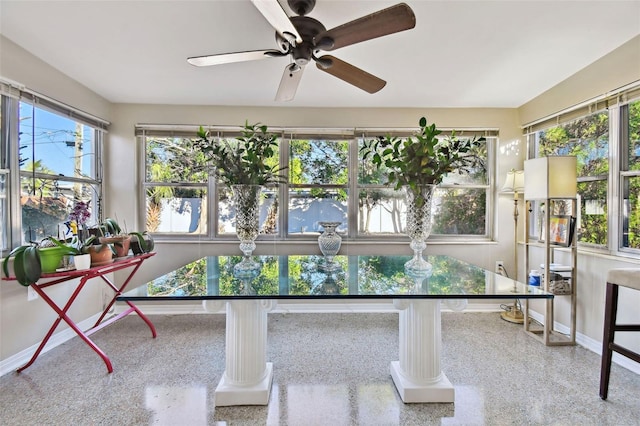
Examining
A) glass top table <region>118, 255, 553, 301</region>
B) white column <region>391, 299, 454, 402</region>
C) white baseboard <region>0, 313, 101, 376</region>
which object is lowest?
white baseboard <region>0, 313, 101, 376</region>

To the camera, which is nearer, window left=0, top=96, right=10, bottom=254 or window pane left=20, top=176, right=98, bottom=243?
window left=0, top=96, right=10, bottom=254

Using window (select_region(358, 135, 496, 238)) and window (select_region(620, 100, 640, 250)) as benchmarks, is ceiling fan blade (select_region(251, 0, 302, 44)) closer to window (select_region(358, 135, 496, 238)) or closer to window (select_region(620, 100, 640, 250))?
window (select_region(358, 135, 496, 238))

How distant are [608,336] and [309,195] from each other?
103 inches

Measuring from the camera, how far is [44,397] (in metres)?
1.74

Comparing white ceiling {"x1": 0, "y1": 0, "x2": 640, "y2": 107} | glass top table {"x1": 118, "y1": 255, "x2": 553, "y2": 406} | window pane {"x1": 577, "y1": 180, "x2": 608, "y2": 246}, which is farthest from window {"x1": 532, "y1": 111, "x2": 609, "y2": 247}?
glass top table {"x1": 118, "y1": 255, "x2": 553, "y2": 406}

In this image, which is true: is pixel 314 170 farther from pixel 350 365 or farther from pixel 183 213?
pixel 350 365

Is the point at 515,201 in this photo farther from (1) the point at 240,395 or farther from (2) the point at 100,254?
(2) the point at 100,254

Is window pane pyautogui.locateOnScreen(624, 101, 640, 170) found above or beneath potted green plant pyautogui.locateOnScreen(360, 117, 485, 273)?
above

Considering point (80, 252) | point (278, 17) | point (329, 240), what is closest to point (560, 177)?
point (329, 240)

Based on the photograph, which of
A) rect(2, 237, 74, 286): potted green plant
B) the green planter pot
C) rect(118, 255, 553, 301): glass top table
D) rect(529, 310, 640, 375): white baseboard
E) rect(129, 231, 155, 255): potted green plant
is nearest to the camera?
rect(118, 255, 553, 301): glass top table

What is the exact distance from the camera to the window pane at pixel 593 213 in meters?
2.34

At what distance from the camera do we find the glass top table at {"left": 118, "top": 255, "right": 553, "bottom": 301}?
126 cm

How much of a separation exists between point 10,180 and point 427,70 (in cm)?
338

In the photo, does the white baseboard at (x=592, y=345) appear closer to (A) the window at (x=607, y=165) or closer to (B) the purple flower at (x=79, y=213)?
(A) the window at (x=607, y=165)
